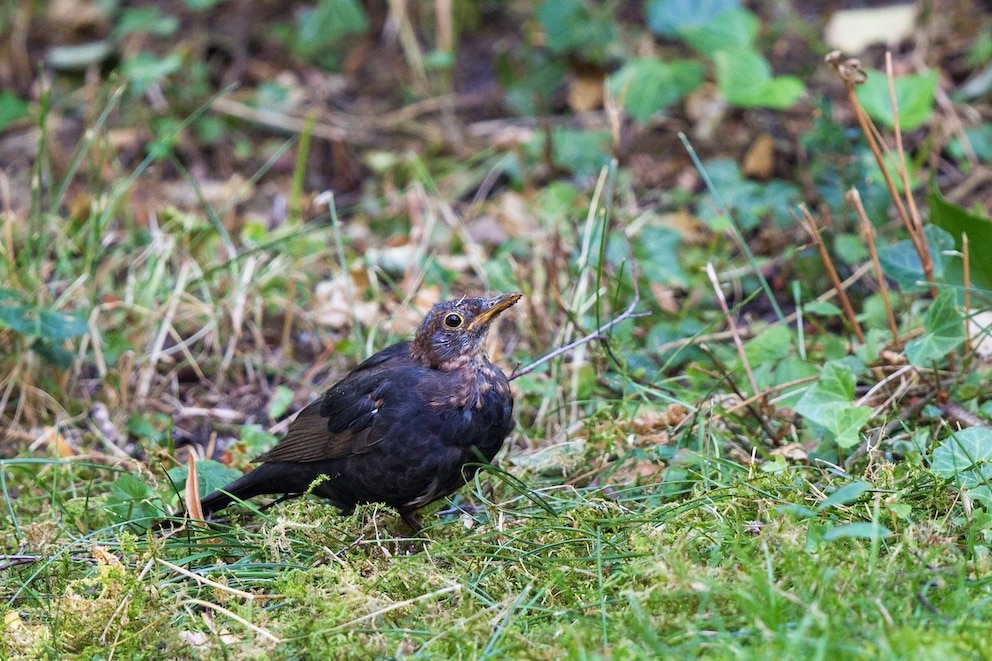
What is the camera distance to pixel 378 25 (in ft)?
26.2

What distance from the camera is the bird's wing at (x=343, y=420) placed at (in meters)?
3.88

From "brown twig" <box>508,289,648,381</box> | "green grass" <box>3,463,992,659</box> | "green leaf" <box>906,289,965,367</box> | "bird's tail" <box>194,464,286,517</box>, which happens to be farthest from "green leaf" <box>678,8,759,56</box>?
"bird's tail" <box>194,464,286,517</box>

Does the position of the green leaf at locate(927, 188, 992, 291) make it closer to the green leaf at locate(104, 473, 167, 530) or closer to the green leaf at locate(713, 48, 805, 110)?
the green leaf at locate(713, 48, 805, 110)

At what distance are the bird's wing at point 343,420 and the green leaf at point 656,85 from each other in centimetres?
270

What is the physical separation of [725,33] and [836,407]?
2938 millimetres

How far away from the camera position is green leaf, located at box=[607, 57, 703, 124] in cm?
621

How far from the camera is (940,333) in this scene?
3877 millimetres

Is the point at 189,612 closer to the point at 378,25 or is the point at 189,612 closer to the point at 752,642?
the point at 752,642

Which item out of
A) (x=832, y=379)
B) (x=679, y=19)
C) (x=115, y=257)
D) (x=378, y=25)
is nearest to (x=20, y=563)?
(x=115, y=257)

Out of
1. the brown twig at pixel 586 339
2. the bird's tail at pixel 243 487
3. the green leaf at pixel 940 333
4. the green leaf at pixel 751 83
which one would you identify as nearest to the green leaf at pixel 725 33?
the green leaf at pixel 751 83

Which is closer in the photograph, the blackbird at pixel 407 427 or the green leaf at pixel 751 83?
the blackbird at pixel 407 427

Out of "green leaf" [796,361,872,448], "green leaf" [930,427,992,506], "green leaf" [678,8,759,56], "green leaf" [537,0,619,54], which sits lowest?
"green leaf" [796,361,872,448]

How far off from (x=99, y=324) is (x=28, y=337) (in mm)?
453

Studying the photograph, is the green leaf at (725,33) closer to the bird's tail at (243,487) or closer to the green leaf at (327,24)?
the green leaf at (327,24)
